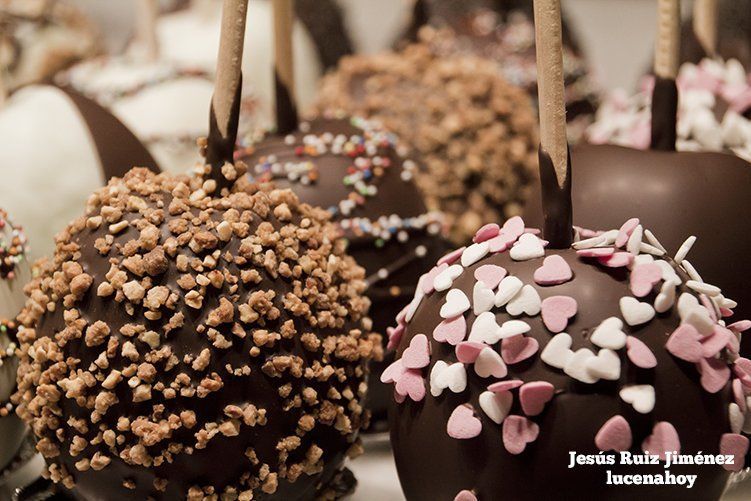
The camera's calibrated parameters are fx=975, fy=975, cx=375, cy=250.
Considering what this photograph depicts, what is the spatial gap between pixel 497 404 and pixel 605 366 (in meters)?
0.09

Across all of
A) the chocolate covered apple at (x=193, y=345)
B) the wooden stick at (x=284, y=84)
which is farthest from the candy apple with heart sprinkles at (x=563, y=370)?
the wooden stick at (x=284, y=84)

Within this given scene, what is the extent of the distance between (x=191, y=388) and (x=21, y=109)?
0.75m

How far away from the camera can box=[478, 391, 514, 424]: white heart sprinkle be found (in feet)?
2.68

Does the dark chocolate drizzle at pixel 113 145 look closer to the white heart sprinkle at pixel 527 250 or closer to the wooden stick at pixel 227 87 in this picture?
the wooden stick at pixel 227 87

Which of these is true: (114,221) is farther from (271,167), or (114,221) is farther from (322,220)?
(271,167)

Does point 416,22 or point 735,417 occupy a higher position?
point 416,22

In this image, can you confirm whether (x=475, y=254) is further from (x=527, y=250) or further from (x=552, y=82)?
(x=552, y=82)

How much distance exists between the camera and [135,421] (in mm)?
885

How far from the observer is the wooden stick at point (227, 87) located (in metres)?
0.97

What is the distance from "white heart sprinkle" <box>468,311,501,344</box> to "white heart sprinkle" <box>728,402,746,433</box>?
0.71 feet

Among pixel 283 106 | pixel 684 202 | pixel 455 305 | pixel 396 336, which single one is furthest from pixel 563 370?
pixel 283 106

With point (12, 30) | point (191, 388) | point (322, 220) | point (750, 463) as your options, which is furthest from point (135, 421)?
point (12, 30)

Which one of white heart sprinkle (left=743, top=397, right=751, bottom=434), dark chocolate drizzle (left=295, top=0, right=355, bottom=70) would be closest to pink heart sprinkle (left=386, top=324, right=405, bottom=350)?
white heart sprinkle (left=743, top=397, right=751, bottom=434)

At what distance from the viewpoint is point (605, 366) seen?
31.3 inches
